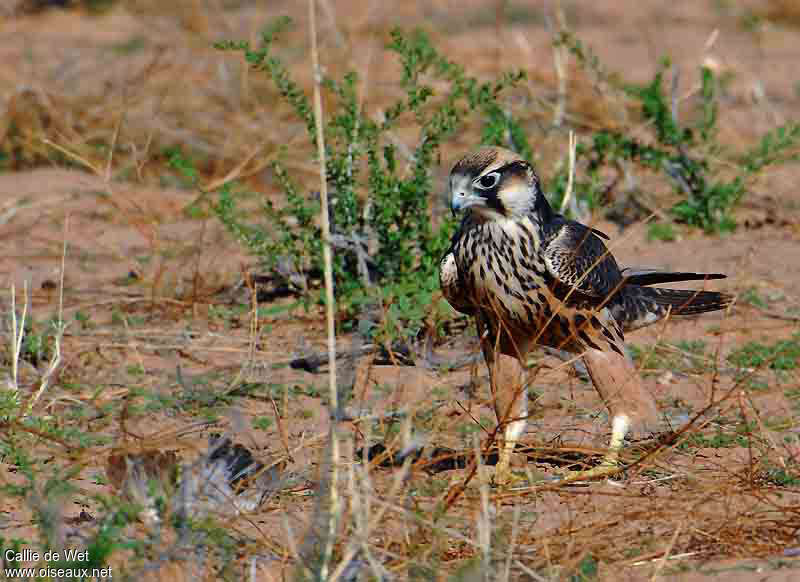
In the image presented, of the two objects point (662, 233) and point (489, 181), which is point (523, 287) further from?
point (662, 233)

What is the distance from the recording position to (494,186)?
4012 mm

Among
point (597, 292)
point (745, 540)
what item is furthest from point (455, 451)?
point (745, 540)

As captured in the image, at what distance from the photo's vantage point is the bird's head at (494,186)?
3945 millimetres

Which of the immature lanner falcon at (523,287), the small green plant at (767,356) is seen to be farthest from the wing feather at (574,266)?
the small green plant at (767,356)

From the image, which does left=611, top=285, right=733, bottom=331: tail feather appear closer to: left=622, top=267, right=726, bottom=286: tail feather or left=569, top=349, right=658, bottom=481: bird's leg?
left=622, top=267, right=726, bottom=286: tail feather

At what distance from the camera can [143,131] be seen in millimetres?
7633

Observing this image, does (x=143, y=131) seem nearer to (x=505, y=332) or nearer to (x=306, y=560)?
(x=505, y=332)

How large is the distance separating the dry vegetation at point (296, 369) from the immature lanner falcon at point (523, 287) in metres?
0.15

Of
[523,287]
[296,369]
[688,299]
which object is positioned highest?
[523,287]

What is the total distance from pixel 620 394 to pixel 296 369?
1482mm

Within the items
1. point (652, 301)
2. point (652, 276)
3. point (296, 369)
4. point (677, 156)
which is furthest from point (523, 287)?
point (677, 156)

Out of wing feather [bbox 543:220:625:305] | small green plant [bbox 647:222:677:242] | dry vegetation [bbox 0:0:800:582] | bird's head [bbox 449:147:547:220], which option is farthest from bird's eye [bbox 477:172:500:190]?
small green plant [bbox 647:222:677:242]

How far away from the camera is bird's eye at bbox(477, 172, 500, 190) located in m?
3.97

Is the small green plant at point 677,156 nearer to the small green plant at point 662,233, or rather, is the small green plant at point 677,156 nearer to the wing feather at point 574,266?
the small green plant at point 662,233
